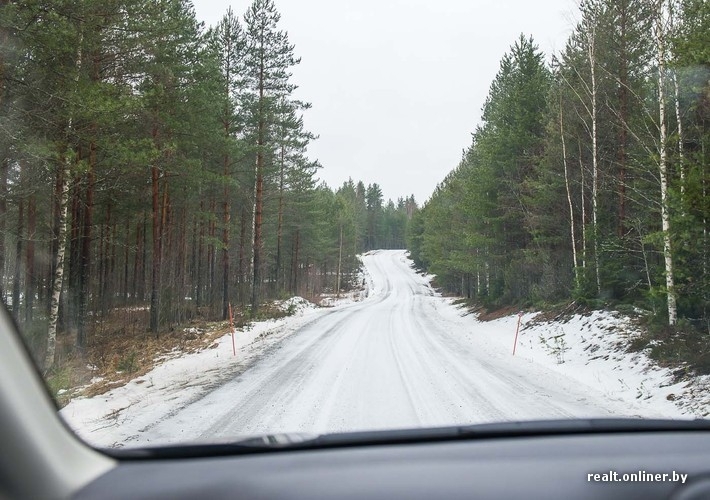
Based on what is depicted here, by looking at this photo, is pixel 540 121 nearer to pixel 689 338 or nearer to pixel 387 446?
pixel 689 338

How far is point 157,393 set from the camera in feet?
28.1

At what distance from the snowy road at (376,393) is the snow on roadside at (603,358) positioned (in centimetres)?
49

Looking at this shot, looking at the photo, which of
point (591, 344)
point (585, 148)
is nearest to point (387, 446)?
point (591, 344)

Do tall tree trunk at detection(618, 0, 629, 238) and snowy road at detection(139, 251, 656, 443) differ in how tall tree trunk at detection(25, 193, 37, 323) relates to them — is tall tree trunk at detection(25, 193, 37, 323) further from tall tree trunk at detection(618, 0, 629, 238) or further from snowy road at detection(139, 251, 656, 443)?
tall tree trunk at detection(618, 0, 629, 238)

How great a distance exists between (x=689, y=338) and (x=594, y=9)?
463 inches

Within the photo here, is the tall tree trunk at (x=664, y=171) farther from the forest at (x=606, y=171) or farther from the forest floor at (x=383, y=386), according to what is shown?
the forest floor at (x=383, y=386)

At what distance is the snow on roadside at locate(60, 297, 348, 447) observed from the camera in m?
5.66

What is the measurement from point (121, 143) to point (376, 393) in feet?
32.8

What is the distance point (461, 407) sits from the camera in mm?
7297

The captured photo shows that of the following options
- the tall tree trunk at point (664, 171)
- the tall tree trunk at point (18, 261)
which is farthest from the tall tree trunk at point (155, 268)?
the tall tree trunk at point (664, 171)

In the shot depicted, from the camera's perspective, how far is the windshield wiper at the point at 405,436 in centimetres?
196

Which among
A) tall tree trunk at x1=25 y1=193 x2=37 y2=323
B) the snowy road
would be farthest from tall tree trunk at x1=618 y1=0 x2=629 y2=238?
tall tree trunk at x1=25 y1=193 x2=37 y2=323

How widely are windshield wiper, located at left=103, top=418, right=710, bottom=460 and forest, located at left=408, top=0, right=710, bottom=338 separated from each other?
304 inches

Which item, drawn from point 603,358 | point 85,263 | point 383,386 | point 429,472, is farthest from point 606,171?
point 429,472
